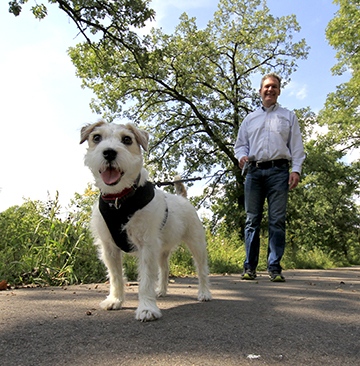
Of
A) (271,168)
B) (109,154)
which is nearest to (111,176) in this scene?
(109,154)

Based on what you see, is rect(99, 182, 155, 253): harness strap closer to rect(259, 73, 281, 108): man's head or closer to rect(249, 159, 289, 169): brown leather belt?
rect(249, 159, 289, 169): brown leather belt

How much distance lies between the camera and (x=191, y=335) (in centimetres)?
201

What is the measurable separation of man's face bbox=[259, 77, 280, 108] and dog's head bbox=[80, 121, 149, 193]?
3.10 meters

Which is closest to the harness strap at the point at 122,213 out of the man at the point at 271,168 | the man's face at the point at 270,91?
the man at the point at 271,168

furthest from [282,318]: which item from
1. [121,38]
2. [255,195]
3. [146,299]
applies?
[121,38]

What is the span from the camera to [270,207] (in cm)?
510

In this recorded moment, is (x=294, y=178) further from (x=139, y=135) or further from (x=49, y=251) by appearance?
(x=49, y=251)

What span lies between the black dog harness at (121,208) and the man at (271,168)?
276 cm

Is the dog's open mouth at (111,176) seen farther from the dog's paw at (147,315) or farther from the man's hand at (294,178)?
the man's hand at (294,178)

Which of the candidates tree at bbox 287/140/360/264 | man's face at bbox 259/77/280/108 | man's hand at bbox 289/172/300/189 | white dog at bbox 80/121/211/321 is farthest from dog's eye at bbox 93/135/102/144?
tree at bbox 287/140/360/264

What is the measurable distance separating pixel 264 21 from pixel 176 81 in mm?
6694

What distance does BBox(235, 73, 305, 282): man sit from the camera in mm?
4988

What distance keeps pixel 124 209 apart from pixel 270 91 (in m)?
3.70

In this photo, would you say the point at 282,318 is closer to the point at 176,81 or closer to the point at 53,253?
the point at 53,253
